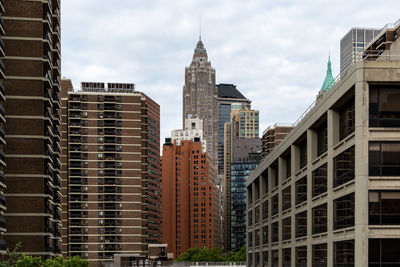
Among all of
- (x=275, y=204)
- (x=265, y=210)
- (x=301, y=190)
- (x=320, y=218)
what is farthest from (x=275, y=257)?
(x=320, y=218)

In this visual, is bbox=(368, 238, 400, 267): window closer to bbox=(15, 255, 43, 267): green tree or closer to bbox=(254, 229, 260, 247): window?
bbox=(15, 255, 43, 267): green tree

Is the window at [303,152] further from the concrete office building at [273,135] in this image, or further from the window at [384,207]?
the concrete office building at [273,135]

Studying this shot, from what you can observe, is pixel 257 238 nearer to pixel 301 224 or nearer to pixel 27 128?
pixel 301 224

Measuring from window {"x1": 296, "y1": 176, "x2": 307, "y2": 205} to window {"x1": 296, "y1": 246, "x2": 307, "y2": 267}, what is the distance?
5011mm

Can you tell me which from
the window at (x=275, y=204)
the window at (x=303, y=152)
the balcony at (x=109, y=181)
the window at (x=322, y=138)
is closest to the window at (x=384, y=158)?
the window at (x=322, y=138)

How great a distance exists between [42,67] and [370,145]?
46.3 metres

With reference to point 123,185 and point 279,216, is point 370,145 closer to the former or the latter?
point 279,216

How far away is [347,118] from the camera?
52.0 metres

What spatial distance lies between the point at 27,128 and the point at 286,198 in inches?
1277

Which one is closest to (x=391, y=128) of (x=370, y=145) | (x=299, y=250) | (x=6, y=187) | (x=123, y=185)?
(x=370, y=145)

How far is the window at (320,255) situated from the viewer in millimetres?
57225

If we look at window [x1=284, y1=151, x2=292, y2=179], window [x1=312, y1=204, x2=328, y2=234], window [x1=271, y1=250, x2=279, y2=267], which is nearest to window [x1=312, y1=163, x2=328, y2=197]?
window [x1=312, y1=204, x2=328, y2=234]

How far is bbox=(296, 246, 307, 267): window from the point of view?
6619 centimetres

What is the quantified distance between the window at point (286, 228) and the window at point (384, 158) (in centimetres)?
2877
